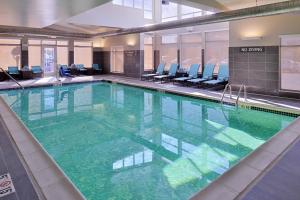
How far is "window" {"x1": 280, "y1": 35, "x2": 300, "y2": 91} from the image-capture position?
7.55 m

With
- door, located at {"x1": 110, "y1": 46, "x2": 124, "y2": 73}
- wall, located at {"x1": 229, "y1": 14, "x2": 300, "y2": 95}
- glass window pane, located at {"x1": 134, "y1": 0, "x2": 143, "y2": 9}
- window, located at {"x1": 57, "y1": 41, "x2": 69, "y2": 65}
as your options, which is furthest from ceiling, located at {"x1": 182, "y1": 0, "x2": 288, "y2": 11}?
window, located at {"x1": 57, "y1": 41, "x2": 69, "y2": 65}

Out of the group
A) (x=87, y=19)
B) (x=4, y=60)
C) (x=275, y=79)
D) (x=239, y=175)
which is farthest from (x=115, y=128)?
(x=4, y=60)

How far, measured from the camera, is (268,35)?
312 inches

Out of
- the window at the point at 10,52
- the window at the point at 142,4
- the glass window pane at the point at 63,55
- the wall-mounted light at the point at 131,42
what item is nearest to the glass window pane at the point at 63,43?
the glass window pane at the point at 63,55

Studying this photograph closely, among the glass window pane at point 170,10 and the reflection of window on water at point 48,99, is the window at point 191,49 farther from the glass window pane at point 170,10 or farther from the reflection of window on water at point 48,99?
the reflection of window on water at point 48,99

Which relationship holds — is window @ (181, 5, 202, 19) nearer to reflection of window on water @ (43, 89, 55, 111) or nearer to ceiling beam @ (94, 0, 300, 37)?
ceiling beam @ (94, 0, 300, 37)

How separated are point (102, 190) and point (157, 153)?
4.37 ft

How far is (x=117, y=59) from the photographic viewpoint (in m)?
16.0

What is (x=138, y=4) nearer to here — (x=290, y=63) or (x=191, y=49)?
(x=191, y=49)

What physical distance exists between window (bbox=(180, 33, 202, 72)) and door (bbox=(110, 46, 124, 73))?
4090 millimetres

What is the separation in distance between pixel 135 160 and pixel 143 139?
99 cm

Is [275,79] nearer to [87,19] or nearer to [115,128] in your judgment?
[115,128]

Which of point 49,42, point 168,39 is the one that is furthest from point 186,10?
point 49,42

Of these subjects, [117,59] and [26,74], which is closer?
[26,74]
